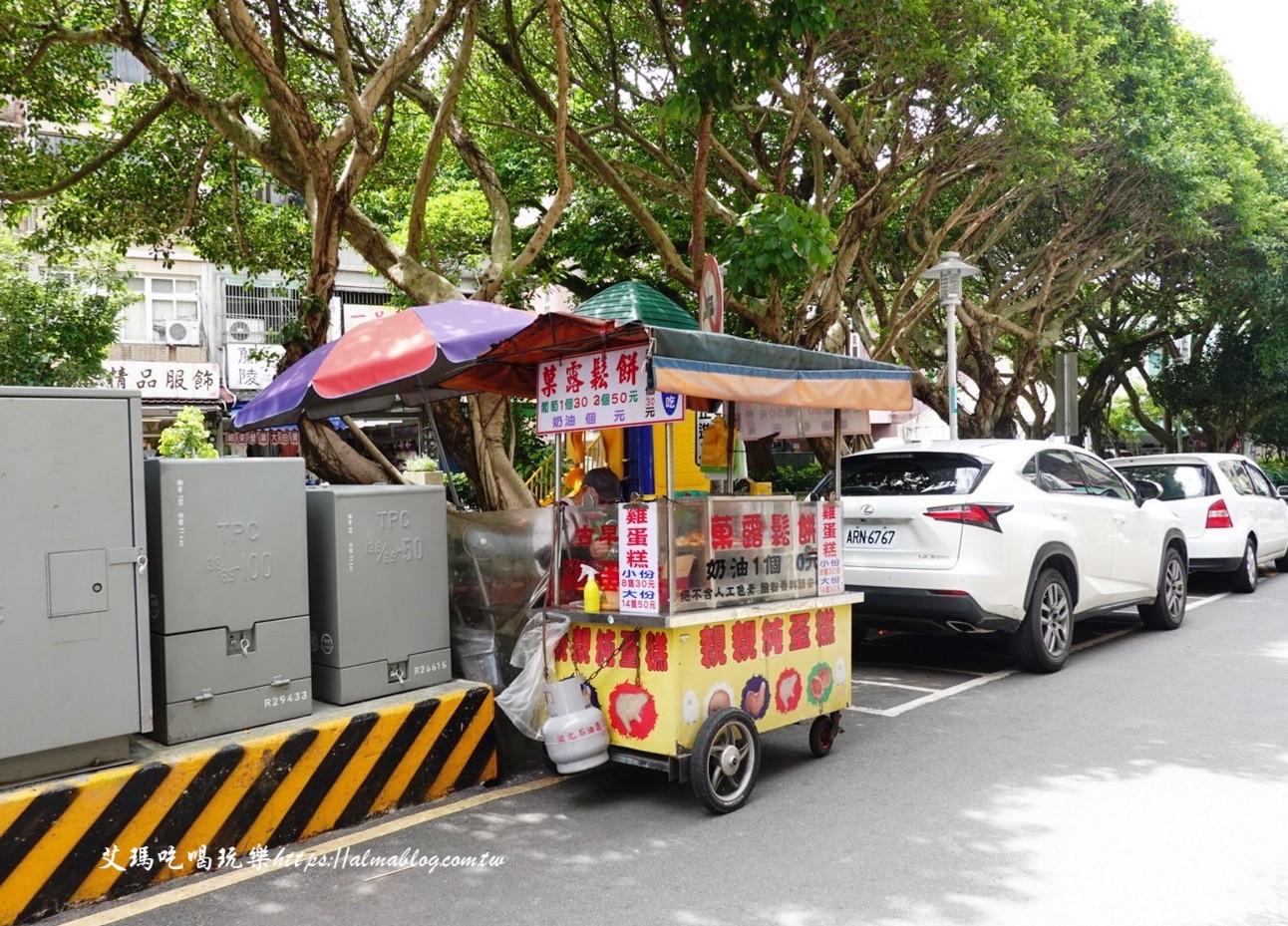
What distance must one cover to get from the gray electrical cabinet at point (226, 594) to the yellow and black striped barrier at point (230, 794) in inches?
5.4

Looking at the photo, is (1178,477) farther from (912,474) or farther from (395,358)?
(395,358)

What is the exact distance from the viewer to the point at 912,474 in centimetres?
746

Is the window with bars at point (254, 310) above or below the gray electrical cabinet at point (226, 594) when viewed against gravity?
above

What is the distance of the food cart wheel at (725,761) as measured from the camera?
443 centimetres

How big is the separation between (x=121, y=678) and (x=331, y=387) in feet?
6.85

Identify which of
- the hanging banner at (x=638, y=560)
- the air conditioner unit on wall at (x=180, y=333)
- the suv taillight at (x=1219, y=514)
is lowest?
the suv taillight at (x=1219, y=514)

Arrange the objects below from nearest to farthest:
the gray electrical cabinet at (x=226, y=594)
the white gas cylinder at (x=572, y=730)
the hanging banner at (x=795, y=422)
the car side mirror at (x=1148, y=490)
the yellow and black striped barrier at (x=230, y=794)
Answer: the yellow and black striped barrier at (x=230, y=794) < the gray electrical cabinet at (x=226, y=594) < the white gas cylinder at (x=572, y=730) < the hanging banner at (x=795, y=422) < the car side mirror at (x=1148, y=490)

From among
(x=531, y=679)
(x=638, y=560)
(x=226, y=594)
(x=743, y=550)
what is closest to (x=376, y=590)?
(x=226, y=594)

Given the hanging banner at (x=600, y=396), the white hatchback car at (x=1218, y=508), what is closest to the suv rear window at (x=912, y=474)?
the hanging banner at (x=600, y=396)

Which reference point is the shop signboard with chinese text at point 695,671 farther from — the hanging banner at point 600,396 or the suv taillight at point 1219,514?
the suv taillight at point 1219,514

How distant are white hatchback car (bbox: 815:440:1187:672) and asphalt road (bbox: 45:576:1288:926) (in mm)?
937

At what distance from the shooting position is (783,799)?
15.6ft

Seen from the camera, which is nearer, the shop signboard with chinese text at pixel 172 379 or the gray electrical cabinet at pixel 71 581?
the gray electrical cabinet at pixel 71 581

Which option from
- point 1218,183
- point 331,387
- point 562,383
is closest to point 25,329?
point 331,387
